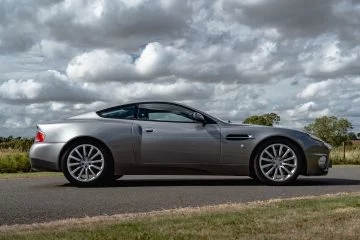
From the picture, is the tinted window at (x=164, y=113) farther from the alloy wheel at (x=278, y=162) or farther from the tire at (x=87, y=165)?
the alloy wheel at (x=278, y=162)

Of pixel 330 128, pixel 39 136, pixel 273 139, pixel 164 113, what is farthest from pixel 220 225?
pixel 330 128

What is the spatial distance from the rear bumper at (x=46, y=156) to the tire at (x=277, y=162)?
2998 mm

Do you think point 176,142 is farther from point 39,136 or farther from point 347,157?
point 347,157

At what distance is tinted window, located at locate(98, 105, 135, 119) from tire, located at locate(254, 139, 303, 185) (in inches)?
81.3

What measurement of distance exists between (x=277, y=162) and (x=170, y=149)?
5.40 ft

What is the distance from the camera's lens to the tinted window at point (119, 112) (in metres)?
8.95

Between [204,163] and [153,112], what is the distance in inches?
45.2

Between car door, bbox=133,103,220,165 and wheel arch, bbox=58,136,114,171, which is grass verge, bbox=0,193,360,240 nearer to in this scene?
car door, bbox=133,103,220,165

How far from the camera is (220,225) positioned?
473 cm

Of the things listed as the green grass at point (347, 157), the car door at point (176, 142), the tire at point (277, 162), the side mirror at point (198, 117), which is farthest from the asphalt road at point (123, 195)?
the green grass at point (347, 157)

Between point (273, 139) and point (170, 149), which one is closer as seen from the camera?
point (170, 149)

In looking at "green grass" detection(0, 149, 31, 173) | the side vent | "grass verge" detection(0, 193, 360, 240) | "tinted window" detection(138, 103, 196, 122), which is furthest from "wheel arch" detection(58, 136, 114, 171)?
"green grass" detection(0, 149, 31, 173)

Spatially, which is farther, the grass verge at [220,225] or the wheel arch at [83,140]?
the wheel arch at [83,140]

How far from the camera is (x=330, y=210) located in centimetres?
547
